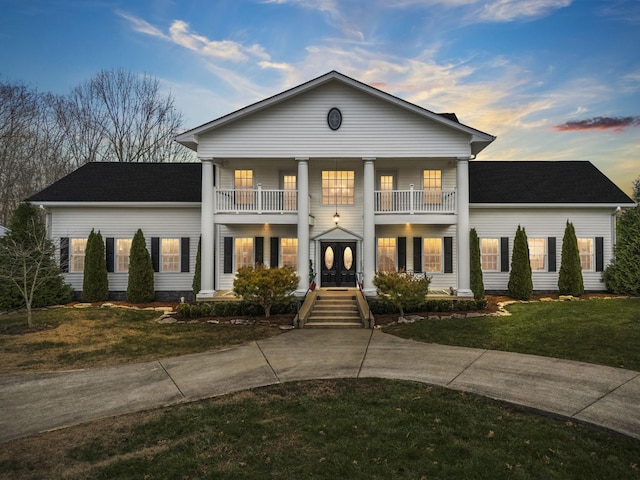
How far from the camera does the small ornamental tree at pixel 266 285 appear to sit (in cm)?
1469

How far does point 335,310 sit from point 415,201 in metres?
7.05

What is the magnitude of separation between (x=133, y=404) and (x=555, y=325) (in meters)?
12.1

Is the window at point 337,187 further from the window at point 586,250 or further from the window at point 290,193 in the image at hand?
the window at point 586,250

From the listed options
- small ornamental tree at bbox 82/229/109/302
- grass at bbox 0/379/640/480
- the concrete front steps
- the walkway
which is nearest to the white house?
small ornamental tree at bbox 82/229/109/302

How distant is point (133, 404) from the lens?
23.0 feet

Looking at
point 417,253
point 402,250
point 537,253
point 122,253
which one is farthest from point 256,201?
point 537,253

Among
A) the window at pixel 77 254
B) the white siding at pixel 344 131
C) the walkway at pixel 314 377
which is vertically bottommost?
the walkway at pixel 314 377

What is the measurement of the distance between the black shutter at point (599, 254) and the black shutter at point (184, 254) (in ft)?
67.2

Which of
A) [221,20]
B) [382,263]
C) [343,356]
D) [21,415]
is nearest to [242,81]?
[221,20]

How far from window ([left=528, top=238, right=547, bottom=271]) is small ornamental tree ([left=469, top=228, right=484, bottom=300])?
134 inches

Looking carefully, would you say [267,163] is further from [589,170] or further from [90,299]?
[589,170]

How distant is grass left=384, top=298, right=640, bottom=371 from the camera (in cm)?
973

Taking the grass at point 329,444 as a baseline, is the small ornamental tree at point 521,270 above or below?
above

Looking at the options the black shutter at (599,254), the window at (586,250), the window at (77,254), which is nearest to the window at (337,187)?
the window at (586,250)
